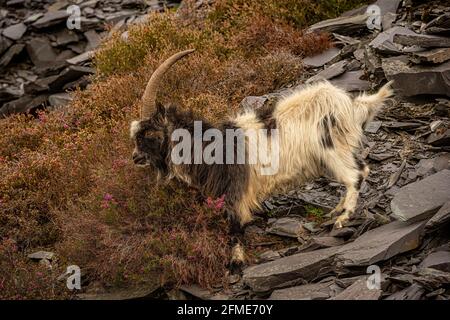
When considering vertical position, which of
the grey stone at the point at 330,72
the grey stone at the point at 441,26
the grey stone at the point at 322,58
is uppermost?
the grey stone at the point at 441,26

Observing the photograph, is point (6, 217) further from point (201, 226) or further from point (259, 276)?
point (259, 276)

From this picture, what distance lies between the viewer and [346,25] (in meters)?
11.0

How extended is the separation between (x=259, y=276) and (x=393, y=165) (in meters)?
2.40

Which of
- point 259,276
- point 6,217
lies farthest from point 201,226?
point 6,217

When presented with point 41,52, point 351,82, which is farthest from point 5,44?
point 351,82

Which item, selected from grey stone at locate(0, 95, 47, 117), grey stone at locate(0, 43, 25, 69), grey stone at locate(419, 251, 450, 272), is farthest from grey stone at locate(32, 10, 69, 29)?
grey stone at locate(419, 251, 450, 272)

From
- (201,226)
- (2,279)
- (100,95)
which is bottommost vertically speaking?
(2,279)

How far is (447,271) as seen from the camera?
5305mm

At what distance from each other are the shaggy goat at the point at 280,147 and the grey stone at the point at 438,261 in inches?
48.9

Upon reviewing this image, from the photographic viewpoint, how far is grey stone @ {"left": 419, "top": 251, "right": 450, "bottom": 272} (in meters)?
5.34

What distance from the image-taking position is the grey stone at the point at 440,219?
5629mm

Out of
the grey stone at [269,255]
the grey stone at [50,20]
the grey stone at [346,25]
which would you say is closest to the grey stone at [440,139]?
the grey stone at [269,255]

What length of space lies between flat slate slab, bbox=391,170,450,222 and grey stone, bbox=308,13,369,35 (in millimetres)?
5067

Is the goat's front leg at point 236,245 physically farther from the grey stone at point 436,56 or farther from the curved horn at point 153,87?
the grey stone at point 436,56
